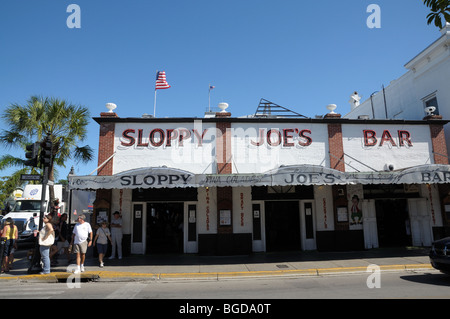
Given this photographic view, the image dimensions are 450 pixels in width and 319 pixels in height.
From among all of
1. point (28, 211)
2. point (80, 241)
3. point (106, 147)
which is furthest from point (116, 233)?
point (28, 211)

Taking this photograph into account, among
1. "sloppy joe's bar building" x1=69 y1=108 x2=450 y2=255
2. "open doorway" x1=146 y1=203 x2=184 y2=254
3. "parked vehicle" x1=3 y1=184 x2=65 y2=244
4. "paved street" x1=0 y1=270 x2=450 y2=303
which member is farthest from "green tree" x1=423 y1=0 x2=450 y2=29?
"parked vehicle" x1=3 y1=184 x2=65 y2=244

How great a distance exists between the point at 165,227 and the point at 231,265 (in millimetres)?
4176

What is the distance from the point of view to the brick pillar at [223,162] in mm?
13023

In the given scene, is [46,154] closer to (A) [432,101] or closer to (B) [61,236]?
(B) [61,236]

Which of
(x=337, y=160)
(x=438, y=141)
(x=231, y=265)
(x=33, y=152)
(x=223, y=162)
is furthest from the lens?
(x=438, y=141)

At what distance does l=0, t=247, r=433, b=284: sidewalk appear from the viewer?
9.36m

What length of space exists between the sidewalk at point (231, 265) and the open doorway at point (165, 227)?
2.93ft

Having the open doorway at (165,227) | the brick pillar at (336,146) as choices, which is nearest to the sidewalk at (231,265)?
the open doorway at (165,227)

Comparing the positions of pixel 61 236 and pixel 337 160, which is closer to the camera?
pixel 61 236

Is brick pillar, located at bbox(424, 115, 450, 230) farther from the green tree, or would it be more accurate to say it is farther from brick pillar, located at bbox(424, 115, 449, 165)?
the green tree

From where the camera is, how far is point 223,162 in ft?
43.8
